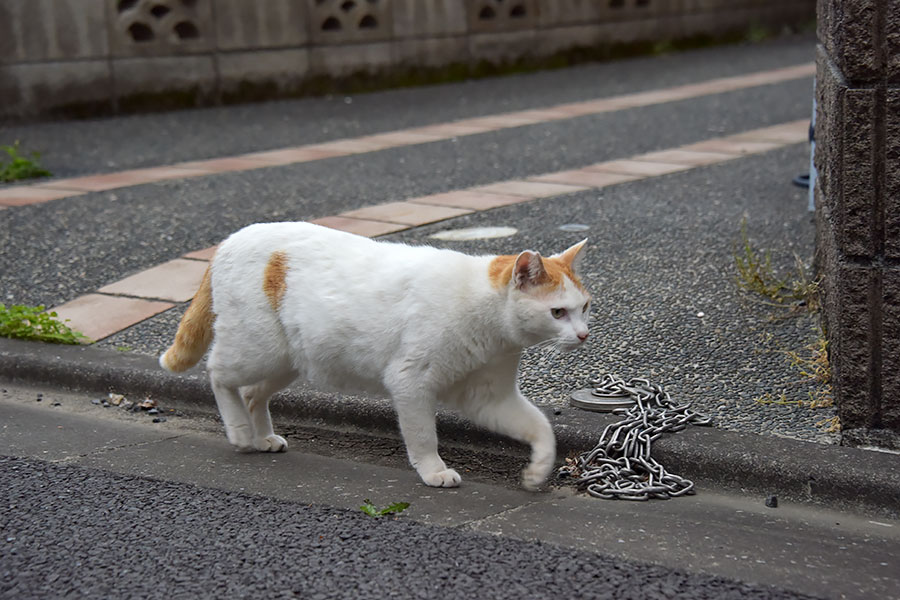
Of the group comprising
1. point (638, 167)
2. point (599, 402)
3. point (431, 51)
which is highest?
point (431, 51)

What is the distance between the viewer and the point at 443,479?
337cm

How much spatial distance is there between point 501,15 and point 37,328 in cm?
788

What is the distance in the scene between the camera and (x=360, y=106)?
405 inches

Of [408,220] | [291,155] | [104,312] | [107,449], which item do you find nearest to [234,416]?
[107,449]

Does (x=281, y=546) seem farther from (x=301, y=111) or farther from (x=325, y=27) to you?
(x=325, y=27)

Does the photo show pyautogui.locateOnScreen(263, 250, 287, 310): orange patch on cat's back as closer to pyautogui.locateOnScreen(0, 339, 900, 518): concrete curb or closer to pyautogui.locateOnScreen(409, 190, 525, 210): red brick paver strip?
pyautogui.locateOnScreen(0, 339, 900, 518): concrete curb

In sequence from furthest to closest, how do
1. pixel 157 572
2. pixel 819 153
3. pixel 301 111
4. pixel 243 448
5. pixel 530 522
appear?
pixel 301 111
pixel 819 153
pixel 243 448
pixel 530 522
pixel 157 572

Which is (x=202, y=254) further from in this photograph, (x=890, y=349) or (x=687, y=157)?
(x=687, y=157)

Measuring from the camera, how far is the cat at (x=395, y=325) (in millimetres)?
3260

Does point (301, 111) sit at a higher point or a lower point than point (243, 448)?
higher

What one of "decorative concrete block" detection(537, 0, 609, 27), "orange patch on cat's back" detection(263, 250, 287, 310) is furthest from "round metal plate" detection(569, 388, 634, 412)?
"decorative concrete block" detection(537, 0, 609, 27)

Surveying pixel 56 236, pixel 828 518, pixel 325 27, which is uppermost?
pixel 325 27

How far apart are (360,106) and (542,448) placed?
7378mm

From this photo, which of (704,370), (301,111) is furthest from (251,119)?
(704,370)
